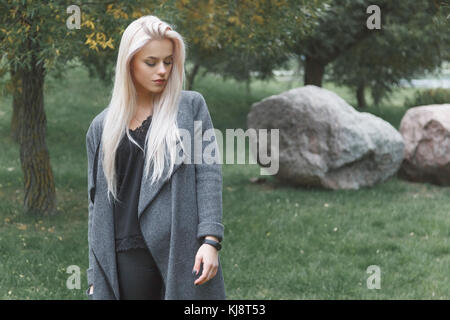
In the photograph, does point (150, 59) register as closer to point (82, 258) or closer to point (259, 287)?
point (259, 287)

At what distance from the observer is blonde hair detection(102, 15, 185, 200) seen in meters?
2.43

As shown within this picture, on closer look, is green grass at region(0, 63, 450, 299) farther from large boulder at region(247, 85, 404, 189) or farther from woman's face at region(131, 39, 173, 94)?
woman's face at region(131, 39, 173, 94)

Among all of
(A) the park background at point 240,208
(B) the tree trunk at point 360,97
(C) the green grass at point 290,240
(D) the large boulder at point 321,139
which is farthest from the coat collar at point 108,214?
(B) the tree trunk at point 360,97

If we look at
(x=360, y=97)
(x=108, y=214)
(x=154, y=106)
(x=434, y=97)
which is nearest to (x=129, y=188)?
(x=108, y=214)

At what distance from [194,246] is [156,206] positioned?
0.74ft

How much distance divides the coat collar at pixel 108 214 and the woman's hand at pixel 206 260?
29 centimetres

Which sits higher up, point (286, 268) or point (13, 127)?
point (13, 127)

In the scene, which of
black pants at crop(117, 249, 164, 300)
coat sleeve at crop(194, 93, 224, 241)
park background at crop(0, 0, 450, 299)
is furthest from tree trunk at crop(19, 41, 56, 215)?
coat sleeve at crop(194, 93, 224, 241)

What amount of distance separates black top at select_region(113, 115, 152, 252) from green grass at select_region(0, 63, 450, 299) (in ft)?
9.32

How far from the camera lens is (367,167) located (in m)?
9.27

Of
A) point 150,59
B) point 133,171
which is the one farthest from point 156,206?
point 150,59

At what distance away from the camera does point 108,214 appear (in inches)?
99.3

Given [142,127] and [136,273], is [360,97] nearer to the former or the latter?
[142,127]

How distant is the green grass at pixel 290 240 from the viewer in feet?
17.9
